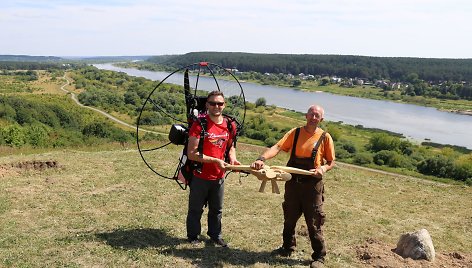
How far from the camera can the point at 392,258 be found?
768cm

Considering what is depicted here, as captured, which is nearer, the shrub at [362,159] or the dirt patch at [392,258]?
the dirt patch at [392,258]

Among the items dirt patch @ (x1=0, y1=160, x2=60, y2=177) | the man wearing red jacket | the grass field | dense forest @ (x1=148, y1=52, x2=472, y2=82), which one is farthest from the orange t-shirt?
dense forest @ (x1=148, y1=52, x2=472, y2=82)

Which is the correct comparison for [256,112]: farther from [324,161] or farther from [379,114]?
[324,161]

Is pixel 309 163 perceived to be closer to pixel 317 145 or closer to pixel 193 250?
pixel 317 145

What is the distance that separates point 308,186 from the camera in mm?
6859

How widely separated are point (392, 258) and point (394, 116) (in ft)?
294

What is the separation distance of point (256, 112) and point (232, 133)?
3153 inches

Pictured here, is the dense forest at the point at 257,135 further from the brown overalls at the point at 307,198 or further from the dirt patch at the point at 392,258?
the brown overalls at the point at 307,198

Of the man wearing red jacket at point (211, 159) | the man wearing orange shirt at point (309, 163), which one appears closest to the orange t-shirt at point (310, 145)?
the man wearing orange shirt at point (309, 163)

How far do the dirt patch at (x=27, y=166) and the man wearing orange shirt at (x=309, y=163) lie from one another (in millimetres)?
9238

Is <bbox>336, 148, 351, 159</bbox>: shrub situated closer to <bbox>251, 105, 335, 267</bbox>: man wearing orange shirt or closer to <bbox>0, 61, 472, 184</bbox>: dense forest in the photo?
<bbox>0, 61, 472, 184</bbox>: dense forest

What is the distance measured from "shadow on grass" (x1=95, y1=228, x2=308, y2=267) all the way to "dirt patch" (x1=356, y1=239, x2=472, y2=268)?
1.24 m

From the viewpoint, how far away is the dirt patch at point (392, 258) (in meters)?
7.49

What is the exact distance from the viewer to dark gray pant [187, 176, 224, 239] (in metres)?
7.12
